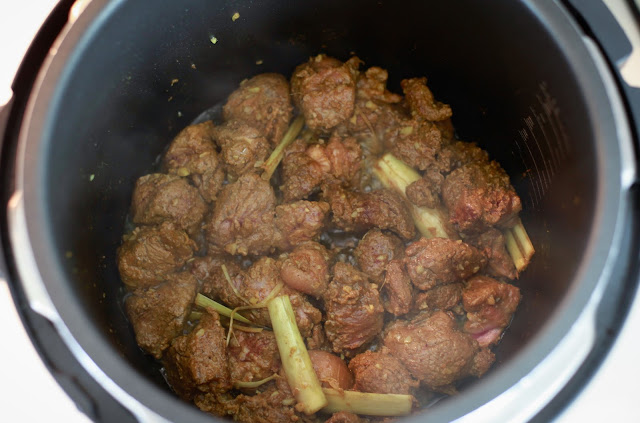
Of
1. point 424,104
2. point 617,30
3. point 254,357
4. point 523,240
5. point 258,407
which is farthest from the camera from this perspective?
point 424,104

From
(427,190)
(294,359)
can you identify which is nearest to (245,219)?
(294,359)

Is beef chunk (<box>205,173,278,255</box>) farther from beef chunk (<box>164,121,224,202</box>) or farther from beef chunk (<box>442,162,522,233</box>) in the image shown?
beef chunk (<box>442,162,522,233</box>)

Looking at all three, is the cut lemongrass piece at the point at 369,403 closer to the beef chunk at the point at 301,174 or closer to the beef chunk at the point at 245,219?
the beef chunk at the point at 245,219

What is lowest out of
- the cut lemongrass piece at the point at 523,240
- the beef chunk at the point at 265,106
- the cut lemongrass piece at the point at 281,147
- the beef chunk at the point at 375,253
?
the cut lemongrass piece at the point at 523,240

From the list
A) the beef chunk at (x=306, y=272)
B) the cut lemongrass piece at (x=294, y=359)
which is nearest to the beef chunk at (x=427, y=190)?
the beef chunk at (x=306, y=272)

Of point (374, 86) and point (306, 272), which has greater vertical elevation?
point (374, 86)

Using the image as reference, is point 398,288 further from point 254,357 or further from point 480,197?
point 254,357

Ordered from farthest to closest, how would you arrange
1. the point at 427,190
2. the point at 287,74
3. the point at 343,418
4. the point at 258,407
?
the point at 287,74
the point at 427,190
the point at 258,407
the point at 343,418

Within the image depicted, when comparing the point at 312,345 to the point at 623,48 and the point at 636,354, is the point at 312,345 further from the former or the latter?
the point at 623,48
